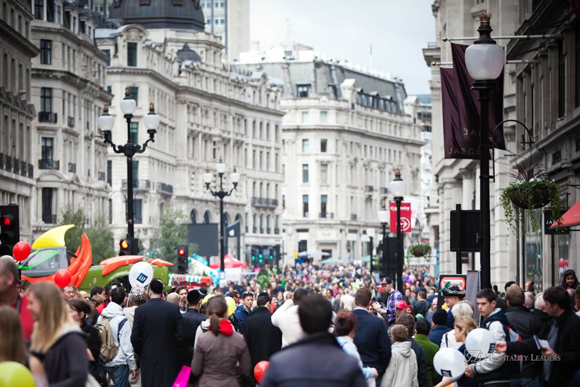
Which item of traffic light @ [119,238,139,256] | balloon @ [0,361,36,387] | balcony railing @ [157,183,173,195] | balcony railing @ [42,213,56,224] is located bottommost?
balloon @ [0,361,36,387]

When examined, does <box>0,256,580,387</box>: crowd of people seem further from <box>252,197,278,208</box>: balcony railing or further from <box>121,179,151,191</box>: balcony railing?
<box>252,197,278,208</box>: balcony railing

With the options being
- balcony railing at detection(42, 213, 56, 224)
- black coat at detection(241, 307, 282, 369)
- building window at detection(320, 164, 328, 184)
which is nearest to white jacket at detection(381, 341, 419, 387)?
black coat at detection(241, 307, 282, 369)

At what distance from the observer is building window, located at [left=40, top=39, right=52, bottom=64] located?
222 ft

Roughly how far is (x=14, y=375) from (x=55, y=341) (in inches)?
28.1

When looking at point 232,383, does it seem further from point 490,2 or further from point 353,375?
point 490,2

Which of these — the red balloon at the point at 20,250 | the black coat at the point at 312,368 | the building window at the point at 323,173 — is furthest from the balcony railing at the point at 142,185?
the black coat at the point at 312,368

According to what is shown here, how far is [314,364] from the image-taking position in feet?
25.2

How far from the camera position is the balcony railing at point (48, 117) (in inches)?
2707

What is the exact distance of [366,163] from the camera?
157 m

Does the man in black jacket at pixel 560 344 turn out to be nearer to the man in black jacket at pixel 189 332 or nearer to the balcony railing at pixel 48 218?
the man in black jacket at pixel 189 332

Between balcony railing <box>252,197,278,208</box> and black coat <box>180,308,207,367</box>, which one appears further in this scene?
balcony railing <box>252,197,278,208</box>

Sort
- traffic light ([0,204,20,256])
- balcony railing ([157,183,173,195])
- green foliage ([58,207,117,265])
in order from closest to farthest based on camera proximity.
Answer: traffic light ([0,204,20,256]) → green foliage ([58,207,117,265]) → balcony railing ([157,183,173,195])

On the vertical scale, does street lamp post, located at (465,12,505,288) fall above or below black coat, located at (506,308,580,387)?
above

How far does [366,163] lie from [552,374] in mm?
145494
